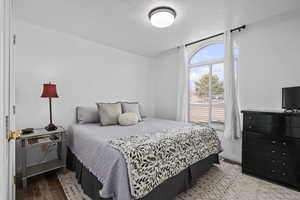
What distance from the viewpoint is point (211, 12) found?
2115 millimetres

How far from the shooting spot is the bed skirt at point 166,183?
151cm

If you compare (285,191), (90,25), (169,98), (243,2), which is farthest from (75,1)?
(285,191)

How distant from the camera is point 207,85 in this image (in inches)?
130

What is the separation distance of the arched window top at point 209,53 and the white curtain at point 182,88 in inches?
12.0

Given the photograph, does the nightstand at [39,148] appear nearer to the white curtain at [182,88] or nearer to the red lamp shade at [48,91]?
the red lamp shade at [48,91]

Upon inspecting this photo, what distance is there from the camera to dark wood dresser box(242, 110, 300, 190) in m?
1.85

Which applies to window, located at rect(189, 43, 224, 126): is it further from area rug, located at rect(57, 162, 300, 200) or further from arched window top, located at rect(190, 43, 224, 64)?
area rug, located at rect(57, 162, 300, 200)

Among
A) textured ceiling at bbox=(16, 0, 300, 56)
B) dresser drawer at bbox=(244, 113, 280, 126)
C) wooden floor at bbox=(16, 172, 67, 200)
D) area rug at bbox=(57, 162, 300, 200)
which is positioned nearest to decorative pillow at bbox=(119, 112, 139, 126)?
area rug at bbox=(57, 162, 300, 200)

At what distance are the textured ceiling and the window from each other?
1.86 ft

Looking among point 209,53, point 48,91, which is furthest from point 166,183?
point 209,53

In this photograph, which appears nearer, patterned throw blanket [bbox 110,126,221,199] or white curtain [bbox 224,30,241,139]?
patterned throw blanket [bbox 110,126,221,199]

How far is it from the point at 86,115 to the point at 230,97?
2.77 m

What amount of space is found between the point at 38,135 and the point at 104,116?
961mm

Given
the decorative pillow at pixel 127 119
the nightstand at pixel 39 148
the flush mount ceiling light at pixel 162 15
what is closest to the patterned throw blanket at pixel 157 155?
the decorative pillow at pixel 127 119
